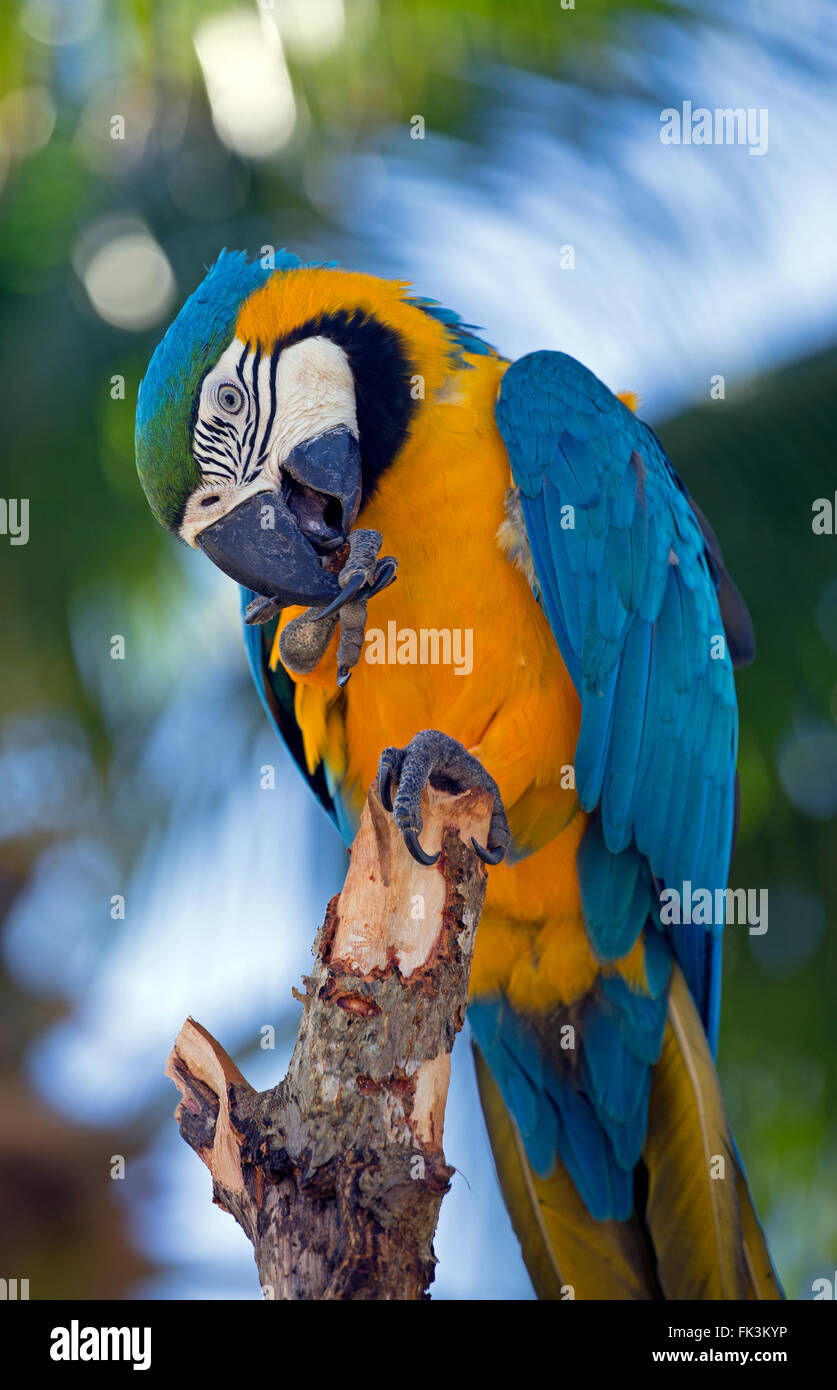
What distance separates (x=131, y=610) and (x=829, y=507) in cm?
219

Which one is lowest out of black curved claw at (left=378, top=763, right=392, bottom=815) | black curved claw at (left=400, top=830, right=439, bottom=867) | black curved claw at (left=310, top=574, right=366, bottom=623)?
black curved claw at (left=400, top=830, right=439, bottom=867)

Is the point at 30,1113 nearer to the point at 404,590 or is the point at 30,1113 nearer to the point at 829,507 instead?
the point at 404,590

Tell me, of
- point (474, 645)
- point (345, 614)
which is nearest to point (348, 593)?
point (345, 614)

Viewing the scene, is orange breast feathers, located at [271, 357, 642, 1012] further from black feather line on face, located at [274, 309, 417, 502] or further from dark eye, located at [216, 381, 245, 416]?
dark eye, located at [216, 381, 245, 416]

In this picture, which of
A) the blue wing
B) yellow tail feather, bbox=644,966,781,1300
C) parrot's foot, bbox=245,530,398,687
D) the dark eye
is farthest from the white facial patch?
yellow tail feather, bbox=644,966,781,1300

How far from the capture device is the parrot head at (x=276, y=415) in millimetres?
2057

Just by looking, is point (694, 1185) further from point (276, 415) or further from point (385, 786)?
point (276, 415)

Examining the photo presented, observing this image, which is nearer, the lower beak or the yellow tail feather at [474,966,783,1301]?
the lower beak

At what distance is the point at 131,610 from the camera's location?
3.44m

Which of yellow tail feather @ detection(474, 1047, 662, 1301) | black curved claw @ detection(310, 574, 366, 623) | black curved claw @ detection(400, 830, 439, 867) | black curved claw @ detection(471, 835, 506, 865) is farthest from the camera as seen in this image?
yellow tail feather @ detection(474, 1047, 662, 1301)

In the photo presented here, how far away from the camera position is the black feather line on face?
86.8 inches

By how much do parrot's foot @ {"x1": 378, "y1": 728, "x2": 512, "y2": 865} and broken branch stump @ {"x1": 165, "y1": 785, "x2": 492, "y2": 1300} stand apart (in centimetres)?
4

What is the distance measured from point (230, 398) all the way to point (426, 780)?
0.86 m
